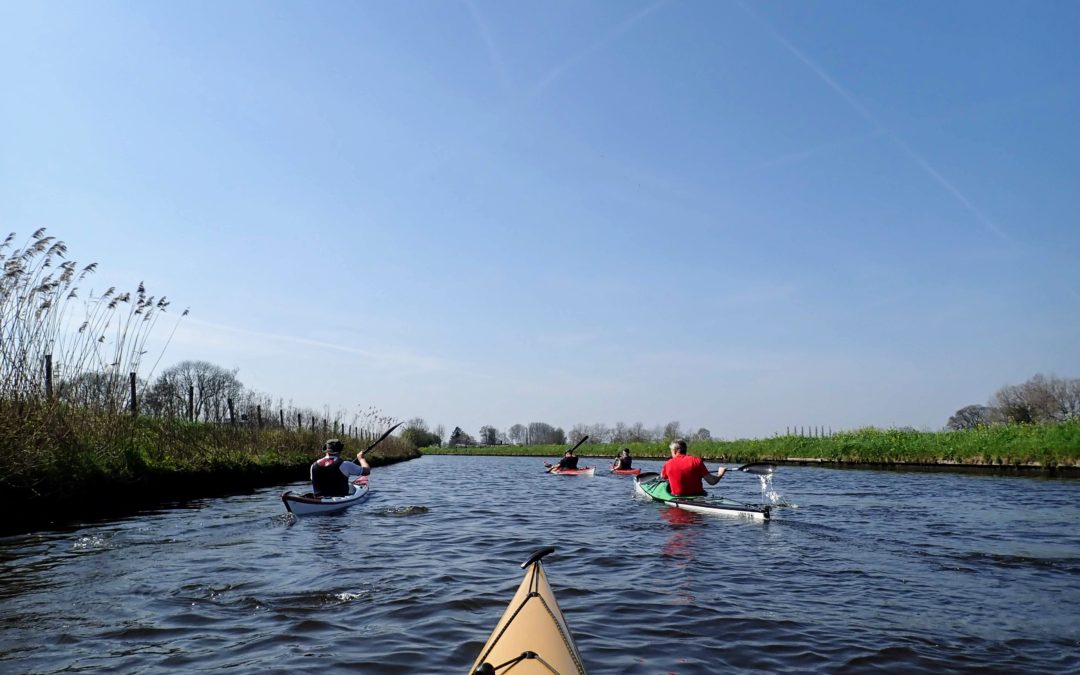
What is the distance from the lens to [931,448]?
30.3 m

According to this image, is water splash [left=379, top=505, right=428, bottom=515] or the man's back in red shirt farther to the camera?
water splash [left=379, top=505, right=428, bottom=515]

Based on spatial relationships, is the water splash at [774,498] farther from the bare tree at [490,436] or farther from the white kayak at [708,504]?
the bare tree at [490,436]

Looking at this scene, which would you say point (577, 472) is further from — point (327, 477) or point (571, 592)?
point (571, 592)

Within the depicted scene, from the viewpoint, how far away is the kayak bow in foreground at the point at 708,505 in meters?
12.6

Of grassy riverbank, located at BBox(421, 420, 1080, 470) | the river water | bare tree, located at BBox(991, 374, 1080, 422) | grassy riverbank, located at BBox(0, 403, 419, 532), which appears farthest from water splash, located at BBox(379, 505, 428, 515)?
bare tree, located at BBox(991, 374, 1080, 422)

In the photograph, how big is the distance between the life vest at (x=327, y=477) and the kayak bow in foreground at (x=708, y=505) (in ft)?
23.1

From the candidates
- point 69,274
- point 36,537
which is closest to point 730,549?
point 36,537

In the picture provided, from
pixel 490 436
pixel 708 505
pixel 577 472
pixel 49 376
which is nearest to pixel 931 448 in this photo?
pixel 577 472

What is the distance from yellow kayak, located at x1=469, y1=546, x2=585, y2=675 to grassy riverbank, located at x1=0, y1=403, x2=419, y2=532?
9431mm

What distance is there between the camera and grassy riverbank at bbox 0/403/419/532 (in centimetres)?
1011

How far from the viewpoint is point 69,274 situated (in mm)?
11953

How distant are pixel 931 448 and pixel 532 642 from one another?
3208cm

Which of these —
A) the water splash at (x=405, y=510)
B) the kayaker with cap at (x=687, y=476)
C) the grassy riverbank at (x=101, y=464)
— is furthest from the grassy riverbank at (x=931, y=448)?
the grassy riverbank at (x=101, y=464)

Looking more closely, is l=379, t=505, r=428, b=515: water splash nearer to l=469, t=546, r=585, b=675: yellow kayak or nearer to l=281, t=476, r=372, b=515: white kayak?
l=281, t=476, r=372, b=515: white kayak
